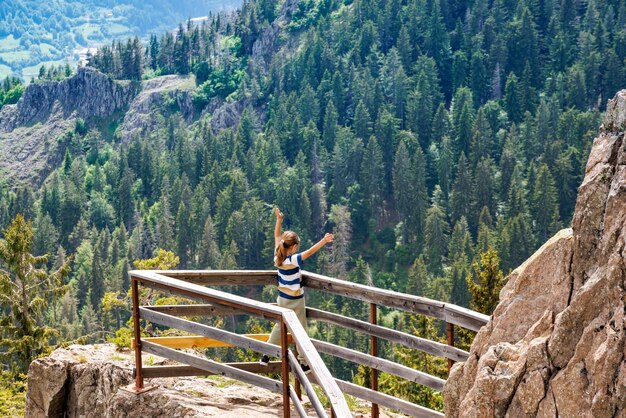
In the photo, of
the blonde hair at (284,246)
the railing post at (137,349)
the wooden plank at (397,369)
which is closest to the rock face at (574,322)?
the wooden plank at (397,369)

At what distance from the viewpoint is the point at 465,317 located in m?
12.1

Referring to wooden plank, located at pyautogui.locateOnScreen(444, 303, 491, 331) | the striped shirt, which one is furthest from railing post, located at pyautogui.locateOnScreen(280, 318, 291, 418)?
the striped shirt

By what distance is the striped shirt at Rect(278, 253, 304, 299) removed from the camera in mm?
13680

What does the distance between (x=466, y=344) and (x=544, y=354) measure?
31.8 metres

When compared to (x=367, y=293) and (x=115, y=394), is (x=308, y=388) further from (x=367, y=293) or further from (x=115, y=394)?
(x=115, y=394)

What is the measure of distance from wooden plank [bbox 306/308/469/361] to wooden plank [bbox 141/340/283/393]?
4.39 ft

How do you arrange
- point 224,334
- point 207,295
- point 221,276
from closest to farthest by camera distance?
point 207,295 < point 224,334 < point 221,276

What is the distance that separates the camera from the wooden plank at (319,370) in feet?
31.7

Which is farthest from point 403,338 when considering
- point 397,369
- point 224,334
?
point 224,334

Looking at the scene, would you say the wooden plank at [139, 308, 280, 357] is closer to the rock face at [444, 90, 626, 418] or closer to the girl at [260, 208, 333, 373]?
the girl at [260, 208, 333, 373]

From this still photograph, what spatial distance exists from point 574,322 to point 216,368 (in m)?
5.15

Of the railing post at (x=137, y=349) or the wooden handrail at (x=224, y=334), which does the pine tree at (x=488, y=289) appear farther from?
the wooden handrail at (x=224, y=334)

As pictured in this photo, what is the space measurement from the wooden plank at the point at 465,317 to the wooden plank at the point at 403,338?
0.92ft

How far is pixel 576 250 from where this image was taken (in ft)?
30.1
